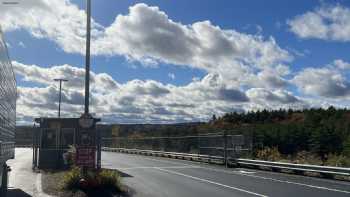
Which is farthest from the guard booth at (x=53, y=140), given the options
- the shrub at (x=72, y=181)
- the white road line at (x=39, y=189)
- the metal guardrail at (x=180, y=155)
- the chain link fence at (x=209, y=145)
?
the metal guardrail at (x=180, y=155)

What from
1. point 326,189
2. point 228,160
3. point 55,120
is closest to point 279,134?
point 228,160

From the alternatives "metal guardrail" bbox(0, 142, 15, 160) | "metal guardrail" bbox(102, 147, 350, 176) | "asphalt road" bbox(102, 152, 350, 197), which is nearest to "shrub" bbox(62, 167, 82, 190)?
"asphalt road" bbox(102, 152, 350, 197)

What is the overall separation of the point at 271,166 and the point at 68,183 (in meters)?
15.1

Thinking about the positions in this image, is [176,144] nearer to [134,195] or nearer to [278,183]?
[278,183]

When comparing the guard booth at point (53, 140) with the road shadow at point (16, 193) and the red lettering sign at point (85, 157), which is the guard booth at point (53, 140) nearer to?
the road shadow at point (16, 193)

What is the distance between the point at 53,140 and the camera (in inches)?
1186

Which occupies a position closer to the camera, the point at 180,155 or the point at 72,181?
the point at 72,181

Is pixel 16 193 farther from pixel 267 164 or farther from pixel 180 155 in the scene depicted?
pixel 180 155

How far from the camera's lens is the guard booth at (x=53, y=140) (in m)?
29.4

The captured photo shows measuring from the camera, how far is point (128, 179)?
77.8 ft

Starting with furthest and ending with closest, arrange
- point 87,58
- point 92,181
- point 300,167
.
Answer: point 300,167, point 87,58, point 92,181

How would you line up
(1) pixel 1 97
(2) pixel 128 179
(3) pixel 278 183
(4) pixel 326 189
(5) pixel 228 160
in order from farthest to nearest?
(5) pixel 228 160 < (2) pixel 128 179 < (3) pixel 278 183 < (4) pixel 326 189 < (1) pixel 1 97

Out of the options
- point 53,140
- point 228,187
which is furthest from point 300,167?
point 53,140

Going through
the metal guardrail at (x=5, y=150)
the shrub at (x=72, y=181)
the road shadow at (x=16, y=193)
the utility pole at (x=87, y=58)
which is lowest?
the road shadow at (x=16, y=193)
